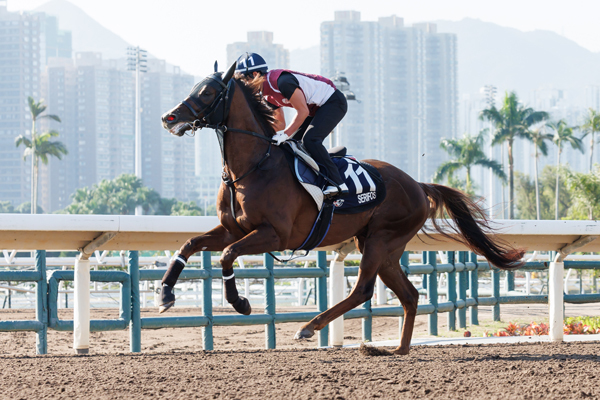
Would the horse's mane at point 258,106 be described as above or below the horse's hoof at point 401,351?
above

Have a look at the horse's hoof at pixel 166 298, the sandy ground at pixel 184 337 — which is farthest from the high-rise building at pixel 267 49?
the horse's hoof at pixel 166 298

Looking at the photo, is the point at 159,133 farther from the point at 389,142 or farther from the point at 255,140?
the point at 255,140

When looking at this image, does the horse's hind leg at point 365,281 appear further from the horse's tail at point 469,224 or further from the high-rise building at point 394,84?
the high-rise building at point 394,84

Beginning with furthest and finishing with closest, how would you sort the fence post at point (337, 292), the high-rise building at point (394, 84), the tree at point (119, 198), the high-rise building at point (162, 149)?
1. the high-rise building at point (394, 84)
2. the high-rise building at point (162, 149)
3. the tree at point (119, 198)
4. the fence post at point (337, 292)

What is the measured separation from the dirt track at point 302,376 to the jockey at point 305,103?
1.42 metres

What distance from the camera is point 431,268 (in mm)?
9945

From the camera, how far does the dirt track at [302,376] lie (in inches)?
151

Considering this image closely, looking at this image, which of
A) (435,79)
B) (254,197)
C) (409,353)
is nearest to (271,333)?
(409,353)

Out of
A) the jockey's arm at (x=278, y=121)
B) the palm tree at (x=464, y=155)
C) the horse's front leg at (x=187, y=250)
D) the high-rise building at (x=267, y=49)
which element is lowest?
the horse's front leg at (x=187, y=250)

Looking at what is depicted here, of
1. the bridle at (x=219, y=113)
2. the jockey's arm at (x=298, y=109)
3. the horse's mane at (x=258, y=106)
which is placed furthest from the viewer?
the horse's mane at (x=258, y=106)

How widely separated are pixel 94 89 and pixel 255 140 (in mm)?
148143

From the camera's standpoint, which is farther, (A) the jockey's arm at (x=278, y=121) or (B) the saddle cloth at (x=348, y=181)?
(A) the jockey's arm at (x=278, y=121)

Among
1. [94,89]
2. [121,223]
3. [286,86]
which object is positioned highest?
[94,89]

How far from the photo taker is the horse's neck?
16.8 ft
